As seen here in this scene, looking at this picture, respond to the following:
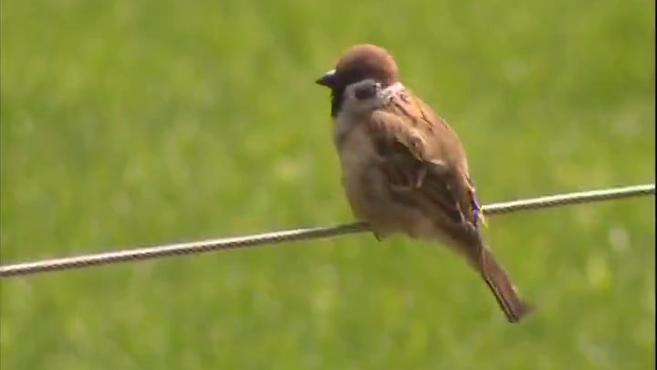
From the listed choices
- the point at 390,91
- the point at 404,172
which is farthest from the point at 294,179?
the point at 404,172

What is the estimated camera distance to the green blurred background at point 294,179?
7.50 metres

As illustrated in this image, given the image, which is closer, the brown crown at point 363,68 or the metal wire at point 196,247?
the metal wire at point 196,247

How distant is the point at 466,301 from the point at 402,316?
28 centimetres

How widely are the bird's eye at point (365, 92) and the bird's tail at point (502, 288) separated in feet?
1.79

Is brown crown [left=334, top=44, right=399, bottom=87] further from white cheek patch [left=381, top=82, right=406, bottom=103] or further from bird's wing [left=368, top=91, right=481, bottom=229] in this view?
bird's wing [left=368, top=91, right=481, bottom=229]

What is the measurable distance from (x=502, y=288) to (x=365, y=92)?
71 cm

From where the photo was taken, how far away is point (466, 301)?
25.4 ft

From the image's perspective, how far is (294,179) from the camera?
875 centimetres

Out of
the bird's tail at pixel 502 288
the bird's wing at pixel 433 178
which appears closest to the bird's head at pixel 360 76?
the bird's wing at pixel 433 178

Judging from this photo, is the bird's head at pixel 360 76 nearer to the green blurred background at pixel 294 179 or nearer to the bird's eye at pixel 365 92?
the bird's eye at pixel 365 92

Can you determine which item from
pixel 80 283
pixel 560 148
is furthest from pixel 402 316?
pixel 560 148

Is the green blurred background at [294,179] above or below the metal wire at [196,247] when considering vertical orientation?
below

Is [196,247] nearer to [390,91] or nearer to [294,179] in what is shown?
[390,91]

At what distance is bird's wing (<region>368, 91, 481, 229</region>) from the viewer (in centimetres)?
524
